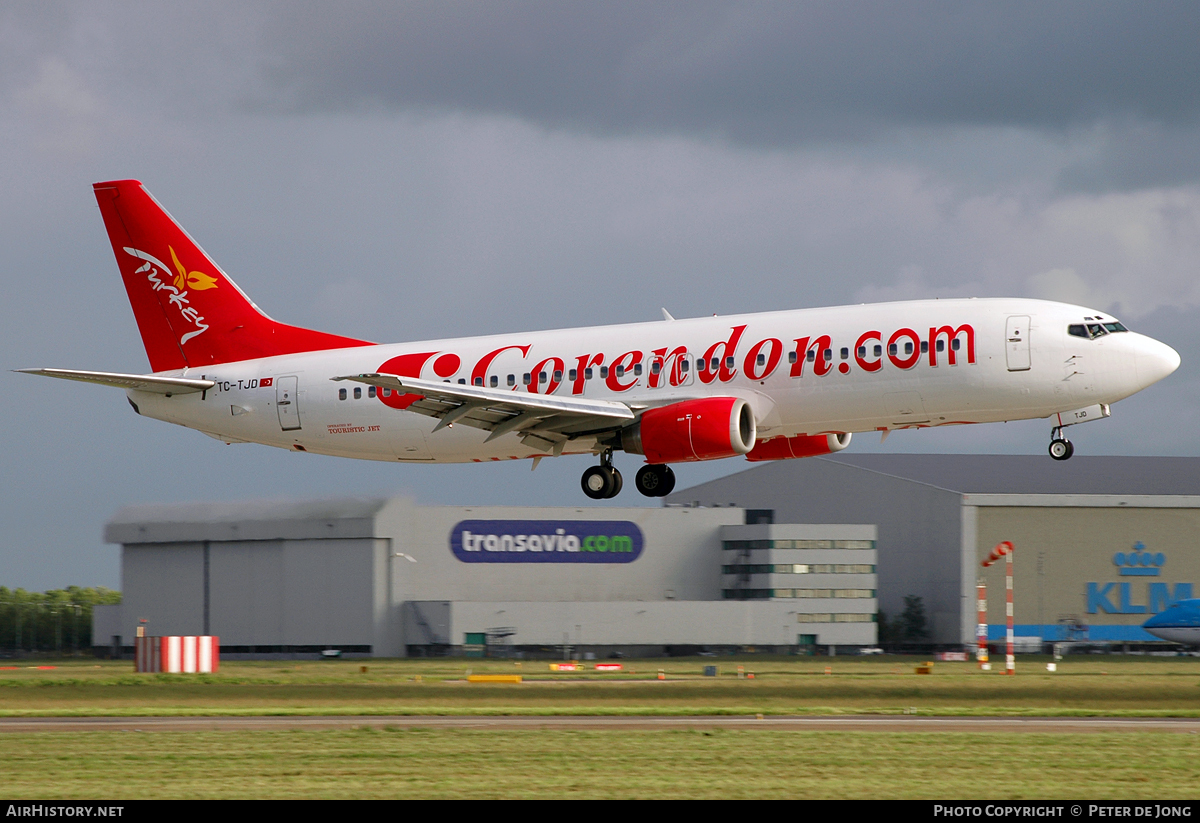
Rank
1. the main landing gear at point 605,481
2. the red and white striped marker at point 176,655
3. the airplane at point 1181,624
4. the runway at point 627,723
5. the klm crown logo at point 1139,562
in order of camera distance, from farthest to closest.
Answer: the klm crown logo at point 1139,562 < the airplane at point 1181,624 < the red and white striped marker at point 176,655 < the main landing gear at point 605,481 < the runway at point 627,723

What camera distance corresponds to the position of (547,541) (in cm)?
10375

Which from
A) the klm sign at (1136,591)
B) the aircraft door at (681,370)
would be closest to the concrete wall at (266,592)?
the aircraft door at (681,370)

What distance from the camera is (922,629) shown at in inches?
4505

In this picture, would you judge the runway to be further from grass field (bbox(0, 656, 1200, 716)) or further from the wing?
the wing

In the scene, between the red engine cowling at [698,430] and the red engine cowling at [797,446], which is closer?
the red engine cowling at [698,430]

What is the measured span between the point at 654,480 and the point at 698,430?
4.57m

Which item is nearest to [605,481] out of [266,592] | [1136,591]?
[266,592]

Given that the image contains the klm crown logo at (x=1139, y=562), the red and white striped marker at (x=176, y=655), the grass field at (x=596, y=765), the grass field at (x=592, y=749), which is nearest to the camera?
the grass field at (x=596, y=765)

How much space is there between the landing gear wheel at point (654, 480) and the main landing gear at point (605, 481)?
0.62 m

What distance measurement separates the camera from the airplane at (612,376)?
1451 inches

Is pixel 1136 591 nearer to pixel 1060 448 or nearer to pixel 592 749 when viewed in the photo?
pixel 1060 448

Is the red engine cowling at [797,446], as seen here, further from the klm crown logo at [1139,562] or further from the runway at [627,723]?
the klm crown logo at [1139,562]
